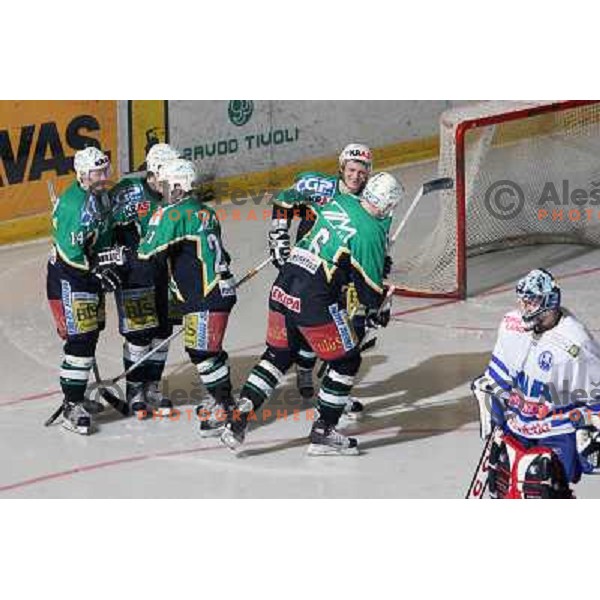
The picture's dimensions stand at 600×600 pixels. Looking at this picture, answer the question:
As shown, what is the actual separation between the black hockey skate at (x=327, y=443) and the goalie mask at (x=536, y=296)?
1.51 metres

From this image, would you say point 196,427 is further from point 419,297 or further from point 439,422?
point 419,297

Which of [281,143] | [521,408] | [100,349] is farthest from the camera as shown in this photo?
[281,143]

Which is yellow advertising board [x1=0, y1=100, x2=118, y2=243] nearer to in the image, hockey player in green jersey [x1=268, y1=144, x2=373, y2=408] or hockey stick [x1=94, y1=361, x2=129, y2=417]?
hockey stick [x1=94, y1=361, x2=129, y2=417]

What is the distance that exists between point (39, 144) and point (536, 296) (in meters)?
5.50

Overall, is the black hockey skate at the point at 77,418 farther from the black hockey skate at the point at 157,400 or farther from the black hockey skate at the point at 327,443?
the black hockey skate at the point at 327,443

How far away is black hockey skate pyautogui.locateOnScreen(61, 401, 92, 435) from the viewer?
11.1 metres

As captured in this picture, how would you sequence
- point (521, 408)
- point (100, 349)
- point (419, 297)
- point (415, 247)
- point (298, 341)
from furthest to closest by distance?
point (415, 247) < point (419, 297) < point (100, 349) < point (298, 341) < point (521, 408)

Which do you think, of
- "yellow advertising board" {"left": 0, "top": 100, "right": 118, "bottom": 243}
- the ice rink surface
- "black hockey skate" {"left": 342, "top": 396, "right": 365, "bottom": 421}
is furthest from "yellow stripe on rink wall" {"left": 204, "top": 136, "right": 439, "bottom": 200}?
"black hockey skate" {"left": 342, "top": 396, "right": 365, "bottom": 421}

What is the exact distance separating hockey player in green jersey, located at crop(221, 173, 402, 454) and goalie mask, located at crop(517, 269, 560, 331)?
1.13 meters

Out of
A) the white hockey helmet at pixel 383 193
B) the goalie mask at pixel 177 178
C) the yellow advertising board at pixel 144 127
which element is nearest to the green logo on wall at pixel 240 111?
the yellow advertising board at pixel 144 127

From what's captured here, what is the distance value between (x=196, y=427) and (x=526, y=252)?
12.0ft

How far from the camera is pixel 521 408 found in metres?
9.65

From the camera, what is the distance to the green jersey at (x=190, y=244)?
10836 mm
